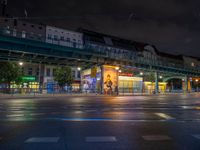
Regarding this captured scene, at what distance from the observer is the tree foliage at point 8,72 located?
3675 centimetres

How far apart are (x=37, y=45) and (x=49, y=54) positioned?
2.21 meters

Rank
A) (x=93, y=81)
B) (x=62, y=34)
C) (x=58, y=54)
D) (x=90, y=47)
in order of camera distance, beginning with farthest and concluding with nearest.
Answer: (x=62, y=34)
(x=93, y=81)
(x=90, y=47)
(x=58, y=54)

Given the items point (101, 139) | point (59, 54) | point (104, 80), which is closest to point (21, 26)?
point (59, 54)

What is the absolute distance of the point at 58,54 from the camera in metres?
28.7

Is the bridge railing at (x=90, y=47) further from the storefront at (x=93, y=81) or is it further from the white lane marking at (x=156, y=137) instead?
the white lane marking at (x=156, y=137)

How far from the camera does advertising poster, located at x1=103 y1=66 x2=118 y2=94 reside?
35344 mm

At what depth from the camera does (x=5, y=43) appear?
2381 cm

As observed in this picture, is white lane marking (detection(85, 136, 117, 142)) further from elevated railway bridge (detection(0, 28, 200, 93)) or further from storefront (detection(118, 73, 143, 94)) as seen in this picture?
storefront (detection(118, 73, 143, 94))

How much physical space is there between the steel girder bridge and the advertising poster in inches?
A: 51.7

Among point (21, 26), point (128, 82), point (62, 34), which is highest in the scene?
point (21, 26)

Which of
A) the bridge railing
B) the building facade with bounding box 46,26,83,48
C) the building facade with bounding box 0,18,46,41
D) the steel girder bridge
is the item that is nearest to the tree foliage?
the steel girder bridge

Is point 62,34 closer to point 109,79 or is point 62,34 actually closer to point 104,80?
point 109,79

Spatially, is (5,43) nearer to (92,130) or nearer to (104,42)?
(92,130)

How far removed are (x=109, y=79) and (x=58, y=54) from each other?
1143cm
